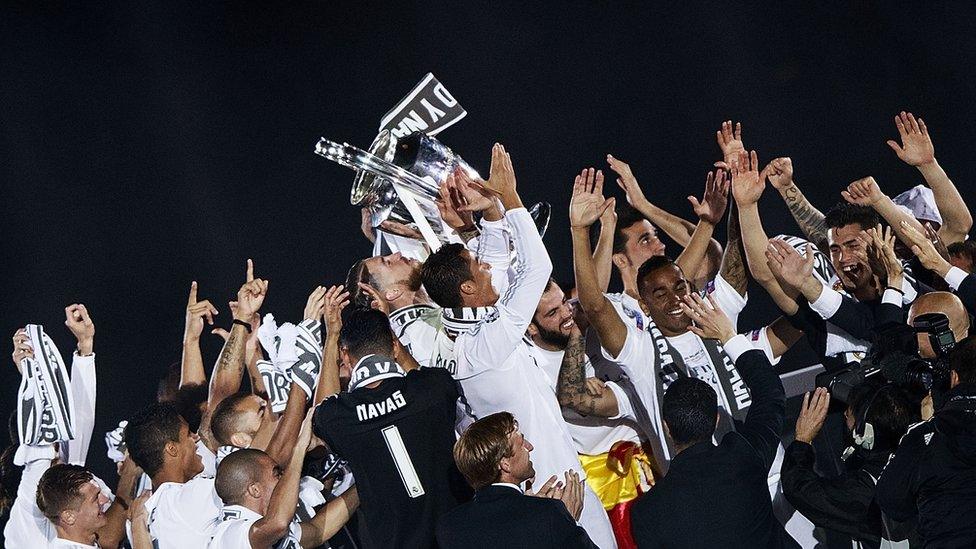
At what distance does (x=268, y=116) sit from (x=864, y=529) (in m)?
5.57

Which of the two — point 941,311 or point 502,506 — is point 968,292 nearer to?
point 941,311

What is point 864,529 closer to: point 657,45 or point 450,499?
point 450,499

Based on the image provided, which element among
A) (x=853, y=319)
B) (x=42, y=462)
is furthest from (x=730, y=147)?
(x=42, y=462)

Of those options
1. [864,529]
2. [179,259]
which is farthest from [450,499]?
[179,259]

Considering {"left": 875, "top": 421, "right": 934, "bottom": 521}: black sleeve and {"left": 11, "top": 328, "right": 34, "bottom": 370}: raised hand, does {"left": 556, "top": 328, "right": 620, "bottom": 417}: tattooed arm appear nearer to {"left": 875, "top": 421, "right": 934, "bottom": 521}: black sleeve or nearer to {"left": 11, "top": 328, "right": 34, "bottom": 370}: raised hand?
{"left": 875, "top": 421, "right": 934, "bottom": 521}: black sleeve

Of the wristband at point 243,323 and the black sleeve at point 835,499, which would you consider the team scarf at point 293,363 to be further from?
the black sleeve at point 835,499

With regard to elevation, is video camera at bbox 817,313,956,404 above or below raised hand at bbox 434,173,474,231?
below

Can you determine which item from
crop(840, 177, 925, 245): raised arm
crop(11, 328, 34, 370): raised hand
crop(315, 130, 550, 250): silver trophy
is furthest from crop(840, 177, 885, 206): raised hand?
crop(11, 328, 34, 370): raised hand

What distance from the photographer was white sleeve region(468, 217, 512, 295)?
4484 millimetres

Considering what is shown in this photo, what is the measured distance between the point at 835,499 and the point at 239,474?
6.71 ft

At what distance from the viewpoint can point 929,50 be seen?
7492mm

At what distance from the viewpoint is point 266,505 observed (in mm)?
4359

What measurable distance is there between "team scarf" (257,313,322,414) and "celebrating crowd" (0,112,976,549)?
Result: 0.5 inches

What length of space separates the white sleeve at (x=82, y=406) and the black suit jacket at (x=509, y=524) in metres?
2.82
